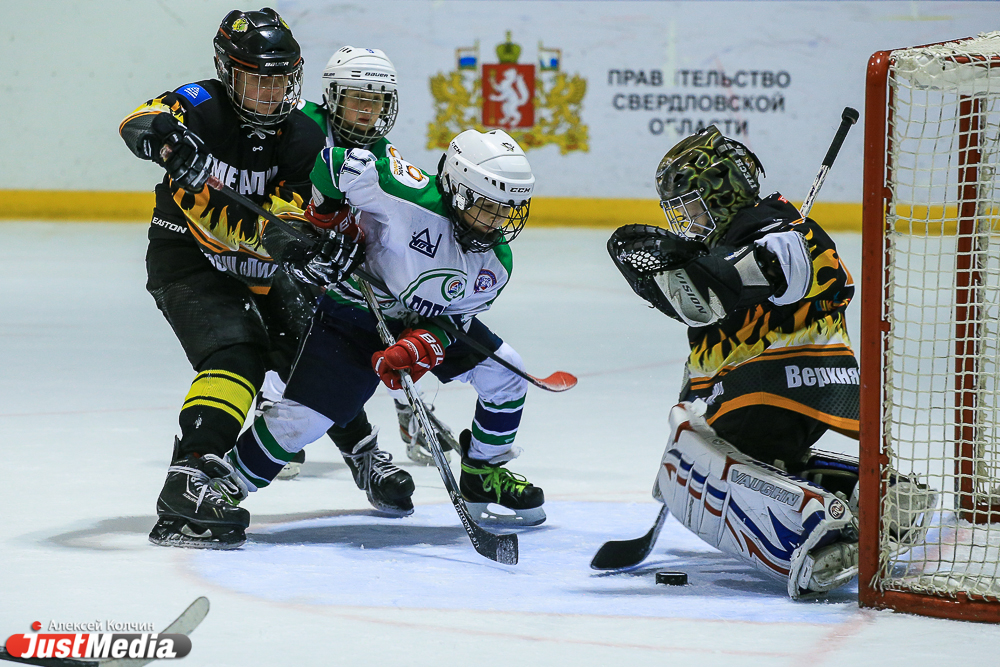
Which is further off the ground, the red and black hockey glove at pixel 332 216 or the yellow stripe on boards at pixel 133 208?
the red and black hockey glove at pixel 332 216

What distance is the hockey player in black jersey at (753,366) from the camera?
2375mm

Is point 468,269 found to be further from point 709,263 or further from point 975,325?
point 975,325

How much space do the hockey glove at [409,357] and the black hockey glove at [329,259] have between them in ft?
0.65

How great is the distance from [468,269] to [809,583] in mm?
1047

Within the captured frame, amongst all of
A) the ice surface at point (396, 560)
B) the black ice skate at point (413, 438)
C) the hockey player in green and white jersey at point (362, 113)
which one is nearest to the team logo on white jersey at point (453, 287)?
the ice surface at point (396, 560)

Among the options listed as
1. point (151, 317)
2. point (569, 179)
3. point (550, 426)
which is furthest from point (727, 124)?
point (550, 426)

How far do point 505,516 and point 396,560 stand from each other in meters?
0.50

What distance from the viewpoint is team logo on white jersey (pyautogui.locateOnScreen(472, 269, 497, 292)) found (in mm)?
2930

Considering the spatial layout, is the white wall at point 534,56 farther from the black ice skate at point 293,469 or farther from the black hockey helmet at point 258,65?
the black hockey helmet at point 258,65

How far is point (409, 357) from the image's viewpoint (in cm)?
279

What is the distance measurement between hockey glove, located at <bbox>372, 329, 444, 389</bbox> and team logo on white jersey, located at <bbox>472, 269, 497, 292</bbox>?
0.53ft

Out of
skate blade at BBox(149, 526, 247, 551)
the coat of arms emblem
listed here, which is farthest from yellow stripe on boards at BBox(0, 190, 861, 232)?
skate blade at BBox(149, 526, 247, 551)

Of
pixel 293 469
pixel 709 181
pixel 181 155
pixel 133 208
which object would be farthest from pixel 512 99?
pixel 709 181

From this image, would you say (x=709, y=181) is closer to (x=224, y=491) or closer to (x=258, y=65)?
(x=258, y=65)
